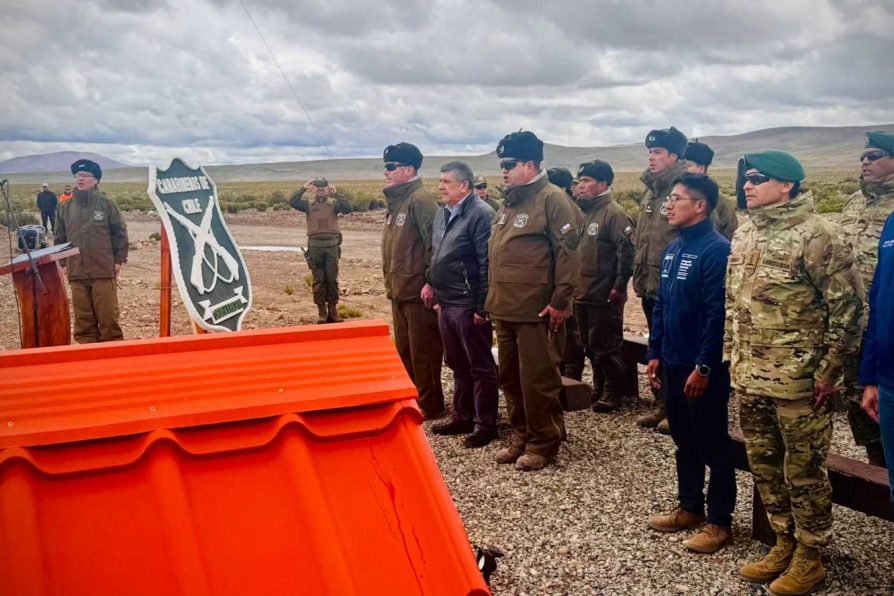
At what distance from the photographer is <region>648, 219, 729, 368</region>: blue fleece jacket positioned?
3922 millimetres

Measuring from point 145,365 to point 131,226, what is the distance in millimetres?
34287

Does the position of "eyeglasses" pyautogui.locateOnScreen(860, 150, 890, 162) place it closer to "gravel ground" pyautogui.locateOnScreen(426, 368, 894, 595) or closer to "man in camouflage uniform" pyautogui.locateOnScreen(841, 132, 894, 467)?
"man in camouflage uniform" pyautogui.locateOnScreen(841, 132, 894, 467)

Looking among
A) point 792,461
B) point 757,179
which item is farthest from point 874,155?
point 792,461

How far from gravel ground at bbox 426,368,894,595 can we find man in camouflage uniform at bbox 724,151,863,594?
360mm

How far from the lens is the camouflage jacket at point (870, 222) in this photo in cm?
549

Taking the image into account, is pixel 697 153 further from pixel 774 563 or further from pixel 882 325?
pixel 774 563

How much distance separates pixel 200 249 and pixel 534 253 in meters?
2.20

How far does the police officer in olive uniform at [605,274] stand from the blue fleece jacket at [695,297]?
2.54 meters

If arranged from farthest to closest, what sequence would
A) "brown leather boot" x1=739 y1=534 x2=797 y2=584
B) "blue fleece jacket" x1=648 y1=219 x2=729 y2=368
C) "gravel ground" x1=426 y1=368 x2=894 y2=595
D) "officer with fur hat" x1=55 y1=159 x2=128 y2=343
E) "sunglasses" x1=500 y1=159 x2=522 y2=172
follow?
1. "officer with fur hat" x1=55 y1=159 x2=128 y2=343
2. "sunglasses" x1=500 y1=159 x2=522 y2=172
3. "blue fleece jacket" x1=648 y1=219 x2=729 y2=368
4. "gravel ground" x1=426 y1=368 x2=894 y2=595
5. "brown leather boot" x1=739 y1=534 x2=797 y2=584

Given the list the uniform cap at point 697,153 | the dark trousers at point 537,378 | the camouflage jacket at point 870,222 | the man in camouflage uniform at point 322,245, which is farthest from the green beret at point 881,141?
the man in camouflage uniform at point 322,245

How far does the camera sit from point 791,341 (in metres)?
3.45

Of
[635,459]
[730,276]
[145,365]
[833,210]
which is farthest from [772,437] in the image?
[833,210]

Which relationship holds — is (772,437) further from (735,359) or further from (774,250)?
(774,250)

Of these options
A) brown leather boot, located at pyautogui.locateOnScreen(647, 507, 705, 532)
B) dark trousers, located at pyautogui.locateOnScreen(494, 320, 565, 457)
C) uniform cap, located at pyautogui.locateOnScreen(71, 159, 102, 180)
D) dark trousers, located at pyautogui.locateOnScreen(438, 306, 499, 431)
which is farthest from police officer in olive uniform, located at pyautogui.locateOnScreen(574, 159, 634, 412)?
uniform cap, located at pyautogui.locateOnScreen(71, 159, 102, 180)
